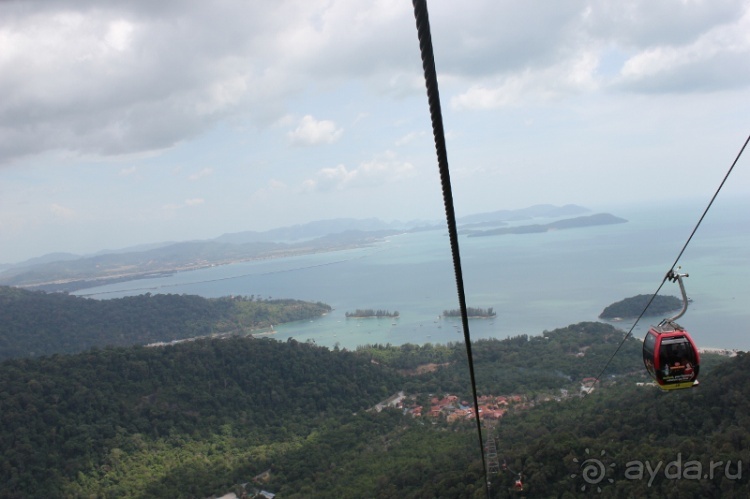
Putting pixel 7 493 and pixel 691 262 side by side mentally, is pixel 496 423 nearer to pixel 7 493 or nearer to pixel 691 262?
pixel 7 493

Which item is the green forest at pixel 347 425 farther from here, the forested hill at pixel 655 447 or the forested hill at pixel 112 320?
the forested hill at pixel 112 320

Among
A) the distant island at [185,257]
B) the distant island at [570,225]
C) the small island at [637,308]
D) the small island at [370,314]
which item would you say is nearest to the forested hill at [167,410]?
the small island at [637,308]

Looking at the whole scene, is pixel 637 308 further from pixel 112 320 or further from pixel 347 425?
pixel 112 320

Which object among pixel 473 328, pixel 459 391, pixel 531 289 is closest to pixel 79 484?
pixel 459 391

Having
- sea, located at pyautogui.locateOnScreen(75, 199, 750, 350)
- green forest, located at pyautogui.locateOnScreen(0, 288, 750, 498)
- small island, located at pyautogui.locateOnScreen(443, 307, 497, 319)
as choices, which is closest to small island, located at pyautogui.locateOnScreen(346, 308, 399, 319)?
sea, located at pyautogui.locateOnScreen(75, 199, 750, 350)

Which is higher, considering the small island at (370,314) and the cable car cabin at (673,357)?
the cable car cabin at (673,357)

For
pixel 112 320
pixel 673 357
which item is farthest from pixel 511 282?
pixel 673 357
